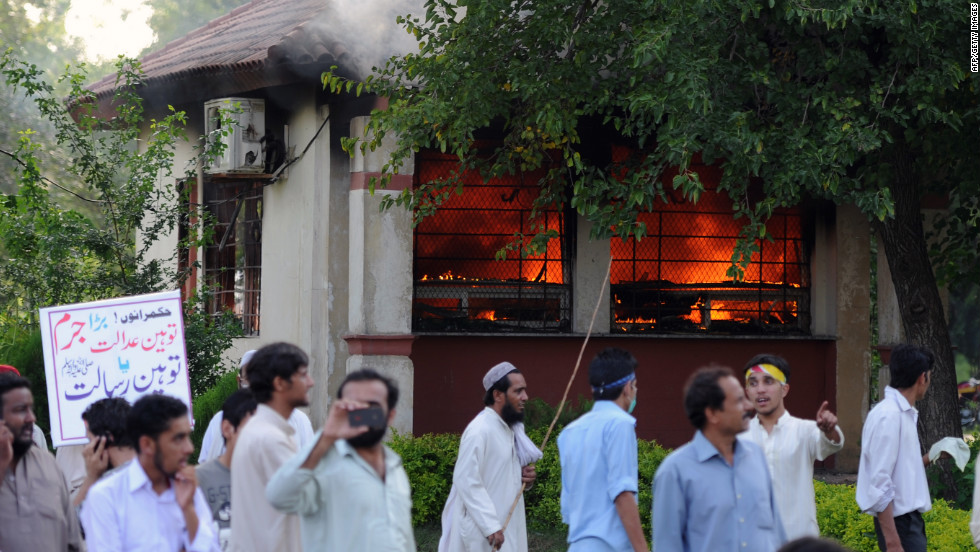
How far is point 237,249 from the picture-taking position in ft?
49.7

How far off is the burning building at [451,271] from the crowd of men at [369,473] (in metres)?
5.52

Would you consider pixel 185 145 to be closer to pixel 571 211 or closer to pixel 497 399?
pixel 571 211

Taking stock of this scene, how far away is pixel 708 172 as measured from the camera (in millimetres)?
14383

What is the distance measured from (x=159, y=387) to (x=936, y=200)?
996 centimetres

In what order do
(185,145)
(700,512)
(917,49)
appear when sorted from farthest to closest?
(185,145) < (917,49) < (700,512)

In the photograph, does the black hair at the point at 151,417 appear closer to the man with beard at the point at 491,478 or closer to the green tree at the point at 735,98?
the man with beard at the point at 491,478

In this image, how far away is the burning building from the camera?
40.6ft

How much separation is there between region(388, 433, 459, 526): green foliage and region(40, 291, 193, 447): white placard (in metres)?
3.76

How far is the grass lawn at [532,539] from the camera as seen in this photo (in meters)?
10.7

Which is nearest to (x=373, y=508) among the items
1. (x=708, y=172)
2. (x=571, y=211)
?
(x=571, y=211)

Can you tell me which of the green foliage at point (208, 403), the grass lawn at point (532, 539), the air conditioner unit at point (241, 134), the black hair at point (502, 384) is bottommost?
the grass lawn at point (532, 539)

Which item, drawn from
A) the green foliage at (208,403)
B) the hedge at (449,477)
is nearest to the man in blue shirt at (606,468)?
the hedge at (449,477)

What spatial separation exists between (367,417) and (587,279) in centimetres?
956

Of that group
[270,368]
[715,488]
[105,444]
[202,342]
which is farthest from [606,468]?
[202,342]
